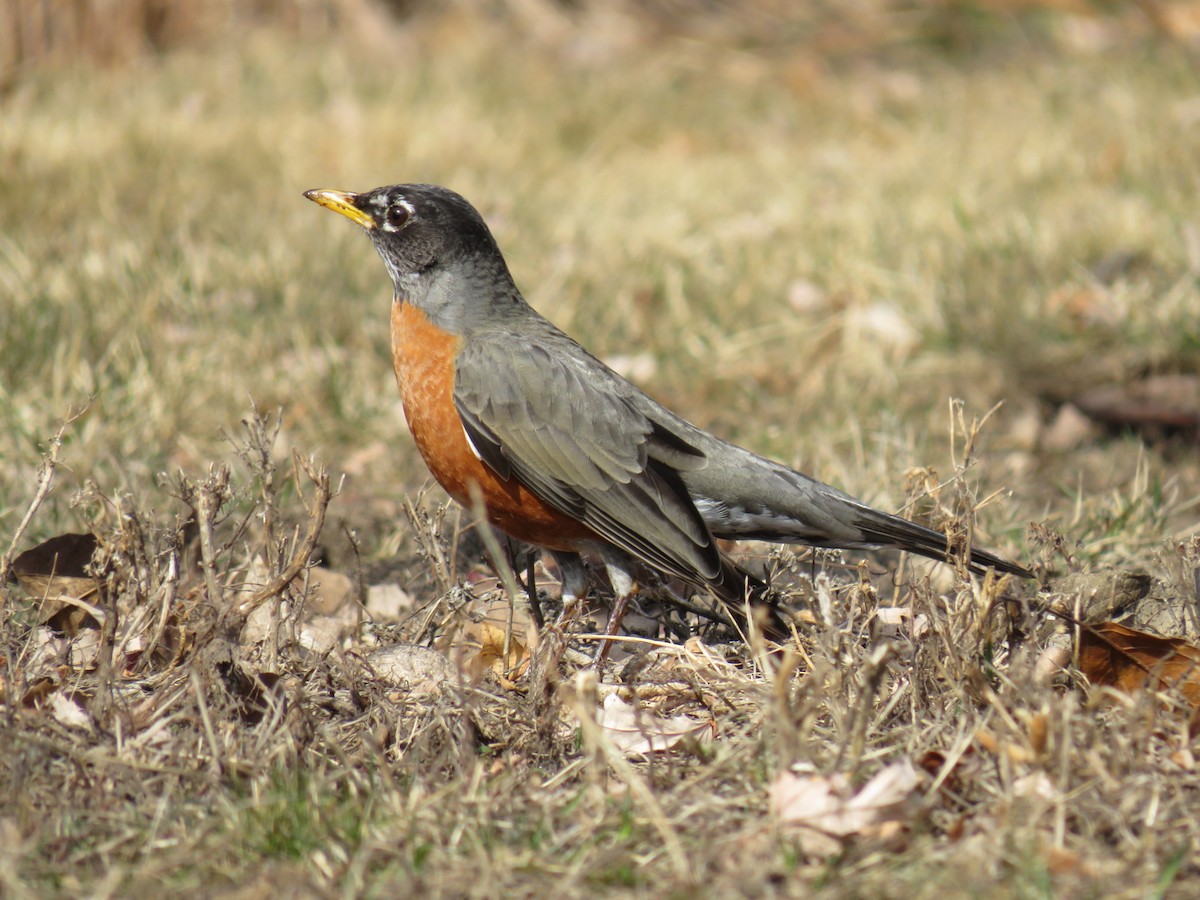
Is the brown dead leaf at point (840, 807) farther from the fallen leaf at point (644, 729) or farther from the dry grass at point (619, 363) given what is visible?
the fallen leaf at point (644, 729)

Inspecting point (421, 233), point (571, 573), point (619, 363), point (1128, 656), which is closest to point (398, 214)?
point (421, 233)

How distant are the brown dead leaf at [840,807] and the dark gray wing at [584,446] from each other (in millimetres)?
969

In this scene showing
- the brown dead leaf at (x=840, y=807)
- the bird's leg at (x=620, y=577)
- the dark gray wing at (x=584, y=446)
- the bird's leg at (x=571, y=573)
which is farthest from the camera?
the bird's leg at (x=571, y=573)

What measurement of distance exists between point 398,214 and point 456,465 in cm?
99

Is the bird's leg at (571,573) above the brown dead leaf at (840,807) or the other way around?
the other way around

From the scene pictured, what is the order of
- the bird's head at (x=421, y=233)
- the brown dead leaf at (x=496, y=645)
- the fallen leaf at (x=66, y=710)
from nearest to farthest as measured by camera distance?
1. the fallen leaf at (x=66, y=710)
2. the brown dead leaf at (x=496, y=645)
3. the bird's head at (x=421, y=233)

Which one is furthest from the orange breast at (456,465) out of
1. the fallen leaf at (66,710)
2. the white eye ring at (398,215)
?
the fallen leaf at (66,710)

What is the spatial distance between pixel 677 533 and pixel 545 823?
114 centimetres

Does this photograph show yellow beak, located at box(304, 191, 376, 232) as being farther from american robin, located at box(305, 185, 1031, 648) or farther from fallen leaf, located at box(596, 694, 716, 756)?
fallen leaf, located at box(596, 694, 716, 756)

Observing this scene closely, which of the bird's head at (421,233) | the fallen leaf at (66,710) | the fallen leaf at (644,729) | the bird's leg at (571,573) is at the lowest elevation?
the bird's leg at (571,573)

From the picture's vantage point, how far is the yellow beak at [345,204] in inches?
167

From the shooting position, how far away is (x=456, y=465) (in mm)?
3541

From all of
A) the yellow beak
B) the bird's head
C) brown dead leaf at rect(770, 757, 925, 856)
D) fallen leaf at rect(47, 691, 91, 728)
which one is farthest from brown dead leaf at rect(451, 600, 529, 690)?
the yellow beak

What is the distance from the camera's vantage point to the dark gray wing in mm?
3438
